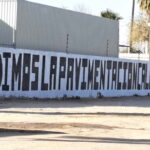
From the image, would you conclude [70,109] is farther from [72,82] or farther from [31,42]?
[31,42]

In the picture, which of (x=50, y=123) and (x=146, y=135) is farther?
(x=50, y=123)

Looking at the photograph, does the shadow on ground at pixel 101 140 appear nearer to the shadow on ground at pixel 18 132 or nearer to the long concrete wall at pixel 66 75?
the shadow on ground at pixel 18 132

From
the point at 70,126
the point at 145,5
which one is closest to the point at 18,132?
the point at 70,126

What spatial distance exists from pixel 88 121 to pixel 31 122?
210cm

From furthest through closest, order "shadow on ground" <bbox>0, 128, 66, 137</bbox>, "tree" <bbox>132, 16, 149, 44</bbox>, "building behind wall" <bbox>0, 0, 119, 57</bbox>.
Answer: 1. "tree" <bbox>132, 16, 149, 44</bbox>
2. "building behind wall" <bbox>0, 0, 119, 57</bbox>
3. "shadow on ground" <bbox>0, 128, 66, 137</bbox>

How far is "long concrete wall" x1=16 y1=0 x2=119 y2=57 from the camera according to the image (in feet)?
114

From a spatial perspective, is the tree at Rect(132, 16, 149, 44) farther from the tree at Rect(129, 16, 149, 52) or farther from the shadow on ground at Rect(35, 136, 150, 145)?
the shadow on ground at Rect(35, 136, 150, 145)

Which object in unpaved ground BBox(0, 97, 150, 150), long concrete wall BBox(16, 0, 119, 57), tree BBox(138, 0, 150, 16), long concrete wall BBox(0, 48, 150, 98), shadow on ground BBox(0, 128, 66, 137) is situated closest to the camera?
unpaved ground BBox(0, 97, 150, 150)

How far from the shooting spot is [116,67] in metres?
36.2

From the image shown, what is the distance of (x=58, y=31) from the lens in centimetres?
3803

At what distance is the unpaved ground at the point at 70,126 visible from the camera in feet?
46.0

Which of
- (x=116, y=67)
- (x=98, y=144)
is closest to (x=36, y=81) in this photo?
(x=116, y=67)

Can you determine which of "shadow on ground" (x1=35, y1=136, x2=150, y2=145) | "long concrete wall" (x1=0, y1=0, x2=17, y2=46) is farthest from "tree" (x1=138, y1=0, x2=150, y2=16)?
"shadow on ground" (x1=35, y1=136, x2=150, y2=145)

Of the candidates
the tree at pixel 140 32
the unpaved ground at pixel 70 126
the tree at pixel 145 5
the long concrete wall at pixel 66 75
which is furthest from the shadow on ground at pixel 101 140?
the tree at pixel 140 32
